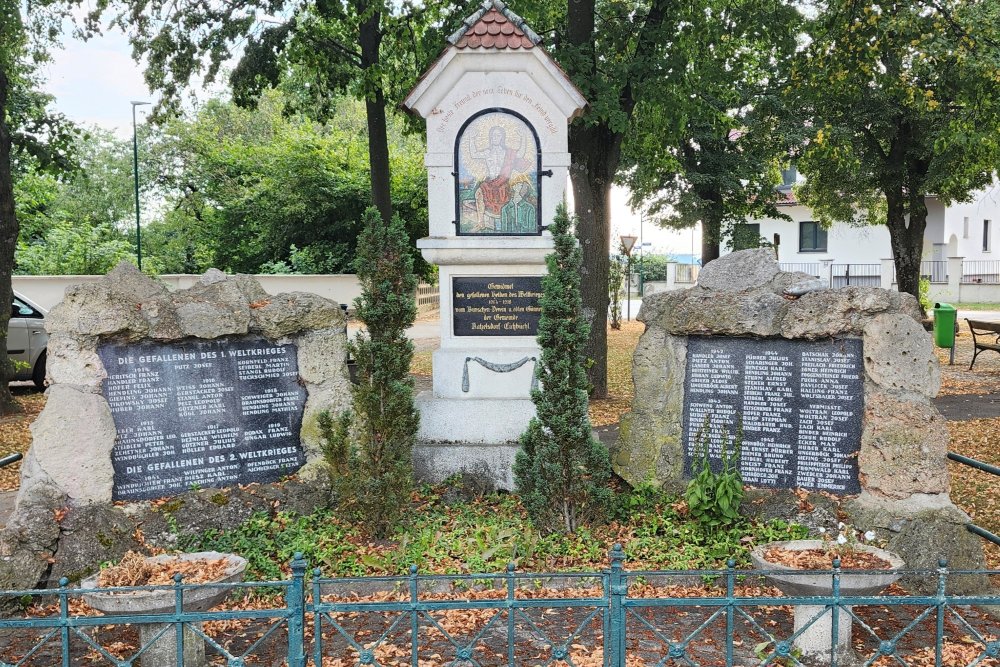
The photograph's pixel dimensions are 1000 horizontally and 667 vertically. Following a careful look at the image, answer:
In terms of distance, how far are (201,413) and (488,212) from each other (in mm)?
3190

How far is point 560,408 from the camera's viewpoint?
22.2ft

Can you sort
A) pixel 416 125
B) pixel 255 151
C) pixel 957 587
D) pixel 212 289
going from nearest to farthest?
pixel 957 587 → pixel 212 289 → pixel 416 125 → pixel 255 151

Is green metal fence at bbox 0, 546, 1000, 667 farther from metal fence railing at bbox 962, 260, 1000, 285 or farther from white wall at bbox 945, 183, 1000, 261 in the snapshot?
white wall at bbox 945, 183, 1000, 261

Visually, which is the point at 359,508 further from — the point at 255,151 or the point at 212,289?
the point at 255,151

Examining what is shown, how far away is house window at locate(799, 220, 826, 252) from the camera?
4553cm

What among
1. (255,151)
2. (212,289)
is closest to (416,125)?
(212,289)

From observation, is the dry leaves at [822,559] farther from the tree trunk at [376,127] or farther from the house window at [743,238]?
the house window at [743,238]

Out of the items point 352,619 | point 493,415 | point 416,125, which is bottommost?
point 352,619

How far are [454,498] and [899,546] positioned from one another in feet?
12.0

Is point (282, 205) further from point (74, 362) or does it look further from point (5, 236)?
point (74, 362)

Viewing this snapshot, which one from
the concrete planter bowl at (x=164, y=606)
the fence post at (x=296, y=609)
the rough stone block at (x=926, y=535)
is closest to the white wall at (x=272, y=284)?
the rough stone block at (x=926, y=535)

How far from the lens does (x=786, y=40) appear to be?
14023 mm

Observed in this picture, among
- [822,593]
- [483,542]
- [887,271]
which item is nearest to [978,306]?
[887,271]

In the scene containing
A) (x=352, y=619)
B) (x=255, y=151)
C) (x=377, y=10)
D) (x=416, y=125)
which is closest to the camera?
(x=352, y=619)
